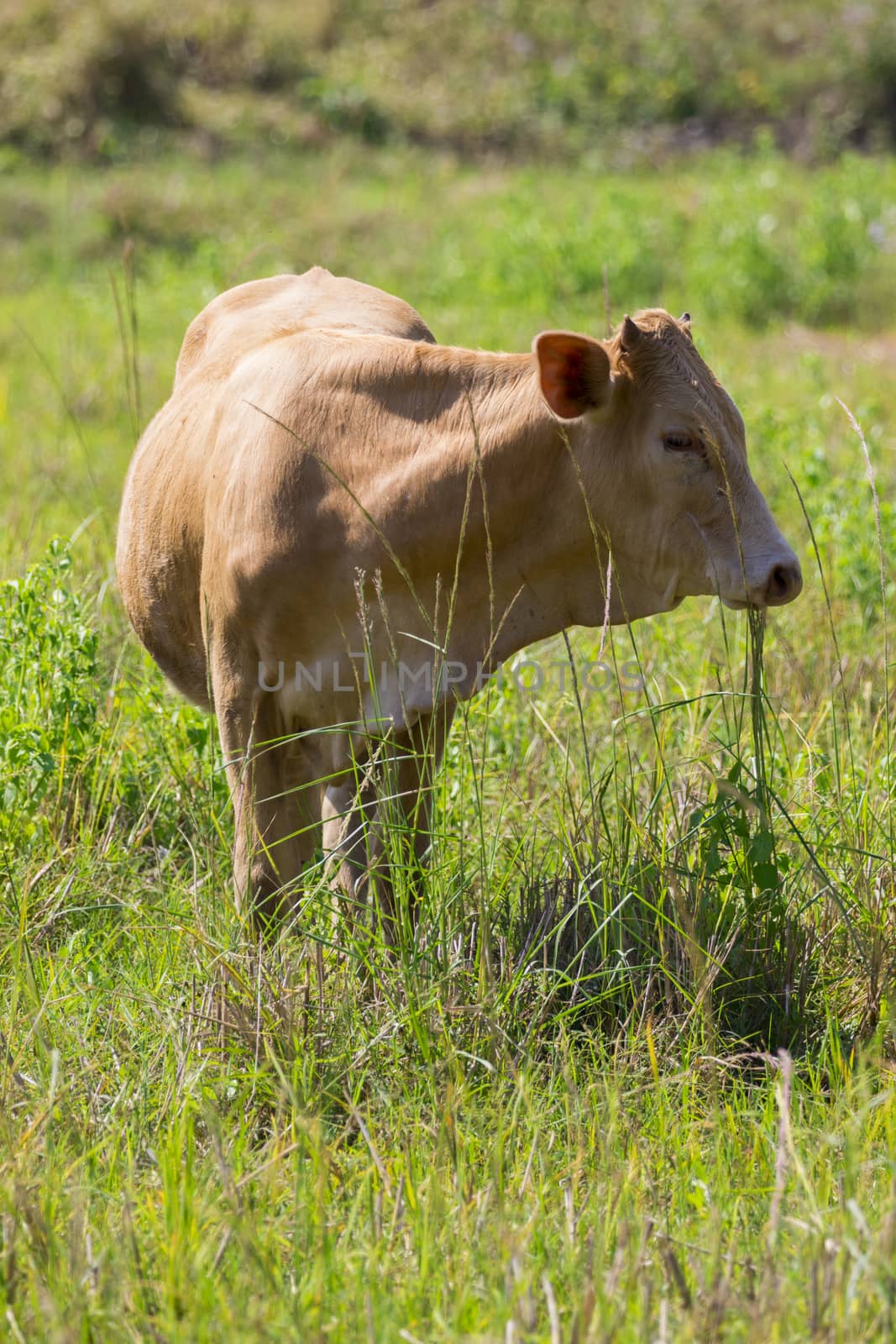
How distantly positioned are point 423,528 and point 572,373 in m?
0.47

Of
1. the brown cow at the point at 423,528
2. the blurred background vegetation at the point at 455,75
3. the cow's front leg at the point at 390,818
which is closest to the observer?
the cow's front leg at the point at 390,818

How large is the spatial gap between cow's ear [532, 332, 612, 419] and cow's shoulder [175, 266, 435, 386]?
2.69 ft

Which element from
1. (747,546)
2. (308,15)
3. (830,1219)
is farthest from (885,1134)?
(308,15)

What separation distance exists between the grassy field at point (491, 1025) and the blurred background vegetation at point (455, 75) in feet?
48.4

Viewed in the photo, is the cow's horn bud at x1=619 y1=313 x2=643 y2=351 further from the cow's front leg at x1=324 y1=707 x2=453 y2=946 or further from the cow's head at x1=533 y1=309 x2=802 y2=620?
the cow's front leg at x1=324 y1=707 x2=453 y2=946

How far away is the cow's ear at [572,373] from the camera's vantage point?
2.93 m

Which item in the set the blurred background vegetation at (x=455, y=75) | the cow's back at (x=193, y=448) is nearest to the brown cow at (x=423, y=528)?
the cow's back at (x=193, y=448)

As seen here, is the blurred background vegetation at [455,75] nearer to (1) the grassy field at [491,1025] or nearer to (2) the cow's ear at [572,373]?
(1) the grassy field at [491,1025]

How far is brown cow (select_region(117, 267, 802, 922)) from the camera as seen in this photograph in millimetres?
3027

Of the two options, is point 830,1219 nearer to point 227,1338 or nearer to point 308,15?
point 227,1338

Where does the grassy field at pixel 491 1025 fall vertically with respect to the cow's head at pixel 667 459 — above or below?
below

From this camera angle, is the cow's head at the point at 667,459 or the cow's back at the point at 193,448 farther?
the cow's back at the point at 193,448

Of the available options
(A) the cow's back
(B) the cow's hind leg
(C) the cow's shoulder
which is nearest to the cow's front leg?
(B) the cow's hind leg

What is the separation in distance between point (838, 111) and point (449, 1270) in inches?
839
